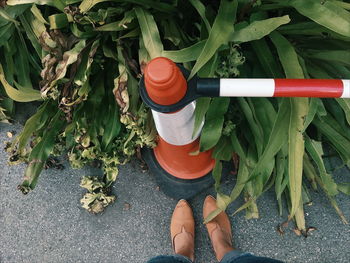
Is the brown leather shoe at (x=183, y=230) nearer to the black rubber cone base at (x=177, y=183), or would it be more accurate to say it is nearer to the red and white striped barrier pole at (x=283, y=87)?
the black rubber cone base at (x=177, y=183)

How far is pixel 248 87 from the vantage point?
75 cm

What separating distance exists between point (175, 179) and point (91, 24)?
61 cm

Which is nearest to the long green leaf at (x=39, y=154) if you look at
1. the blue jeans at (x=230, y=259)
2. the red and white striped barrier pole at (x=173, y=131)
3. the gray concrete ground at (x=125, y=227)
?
the gray concrete ground at (x=125, y=227)

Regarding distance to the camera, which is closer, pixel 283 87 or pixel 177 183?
pixel 283 87

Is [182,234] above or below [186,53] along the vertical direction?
below

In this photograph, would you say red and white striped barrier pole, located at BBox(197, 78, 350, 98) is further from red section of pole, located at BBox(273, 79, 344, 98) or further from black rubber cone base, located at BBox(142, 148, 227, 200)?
black rubber cone base, located at BBox(142, 148, 227, 200)

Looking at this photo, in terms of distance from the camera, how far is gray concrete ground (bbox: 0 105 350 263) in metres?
1.33

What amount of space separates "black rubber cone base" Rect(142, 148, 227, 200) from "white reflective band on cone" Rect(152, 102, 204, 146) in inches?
11.2

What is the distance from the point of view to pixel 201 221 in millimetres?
1394

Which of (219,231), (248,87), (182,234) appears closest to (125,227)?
(182,234)

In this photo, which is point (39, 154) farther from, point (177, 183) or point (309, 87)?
point (309, 87)

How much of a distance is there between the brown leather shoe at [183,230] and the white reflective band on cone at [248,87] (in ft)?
2.21

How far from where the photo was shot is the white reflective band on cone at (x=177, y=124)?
3.01 feet

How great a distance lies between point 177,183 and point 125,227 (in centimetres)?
25
